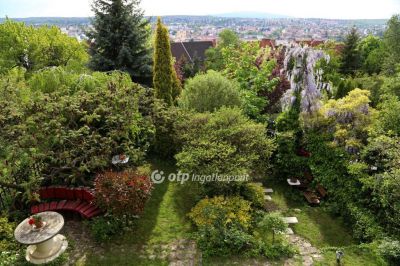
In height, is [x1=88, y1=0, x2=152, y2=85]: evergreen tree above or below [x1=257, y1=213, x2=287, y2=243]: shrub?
above

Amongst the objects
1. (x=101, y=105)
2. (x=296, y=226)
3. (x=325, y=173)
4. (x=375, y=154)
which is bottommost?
(x=296, y=226)

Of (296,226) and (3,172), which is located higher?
(3,172)

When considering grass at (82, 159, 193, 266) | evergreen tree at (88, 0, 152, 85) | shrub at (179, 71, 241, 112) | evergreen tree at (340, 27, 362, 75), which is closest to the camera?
grass at (82, 159, 193, 266)

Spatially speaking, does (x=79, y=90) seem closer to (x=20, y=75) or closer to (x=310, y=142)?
(x=20, y=75)

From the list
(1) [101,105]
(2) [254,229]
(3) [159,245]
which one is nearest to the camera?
(3) [159,245]

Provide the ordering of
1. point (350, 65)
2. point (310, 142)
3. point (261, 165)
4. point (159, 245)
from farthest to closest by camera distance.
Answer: point (350, 65) → point (310, 142) → point (261, 165) → point (159, 245)

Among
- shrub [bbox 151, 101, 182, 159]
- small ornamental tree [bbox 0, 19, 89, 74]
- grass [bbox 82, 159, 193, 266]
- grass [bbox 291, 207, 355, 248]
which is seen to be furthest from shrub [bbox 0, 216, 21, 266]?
small ornamental tree [bbox 0, 19, 89, 74]

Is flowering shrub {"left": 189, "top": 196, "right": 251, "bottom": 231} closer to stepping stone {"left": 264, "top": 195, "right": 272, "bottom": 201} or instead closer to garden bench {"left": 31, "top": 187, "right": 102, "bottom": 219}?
stepping stone {"left": 264, "top": 195, "right": 272, "bottom": 201}

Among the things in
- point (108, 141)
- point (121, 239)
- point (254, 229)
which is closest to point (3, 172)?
point (108, 141)
